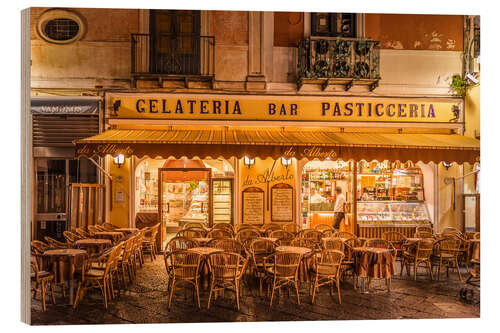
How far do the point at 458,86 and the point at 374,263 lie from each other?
6.15m

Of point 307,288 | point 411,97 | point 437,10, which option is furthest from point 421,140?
point 307,288

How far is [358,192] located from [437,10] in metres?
5.77

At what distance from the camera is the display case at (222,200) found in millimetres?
10953

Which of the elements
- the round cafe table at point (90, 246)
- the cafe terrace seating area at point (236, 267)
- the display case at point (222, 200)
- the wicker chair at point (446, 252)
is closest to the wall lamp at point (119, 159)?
the cafe terrace seating area at point (236, 267)

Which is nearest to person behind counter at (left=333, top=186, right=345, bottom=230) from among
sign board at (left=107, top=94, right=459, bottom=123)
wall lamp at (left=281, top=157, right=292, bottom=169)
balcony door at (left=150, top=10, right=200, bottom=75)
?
wall lamp at (left=281, top=157, right=292, bottom=169)

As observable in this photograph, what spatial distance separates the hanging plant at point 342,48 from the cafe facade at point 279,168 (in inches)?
43.8

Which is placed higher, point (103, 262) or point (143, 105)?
point (143, 105)

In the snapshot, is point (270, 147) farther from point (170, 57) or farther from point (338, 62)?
point (170, 57)

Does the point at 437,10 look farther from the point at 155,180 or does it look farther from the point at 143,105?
the point at 155,180

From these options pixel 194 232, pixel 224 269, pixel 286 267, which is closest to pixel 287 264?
pixel 286 267

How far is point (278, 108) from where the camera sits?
33.8ft

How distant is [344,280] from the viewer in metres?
8.05

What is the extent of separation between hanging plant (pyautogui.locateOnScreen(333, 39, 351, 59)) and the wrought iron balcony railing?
3.15m

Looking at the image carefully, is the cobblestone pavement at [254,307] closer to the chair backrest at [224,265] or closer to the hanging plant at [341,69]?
the chair backrest at [224,265]
